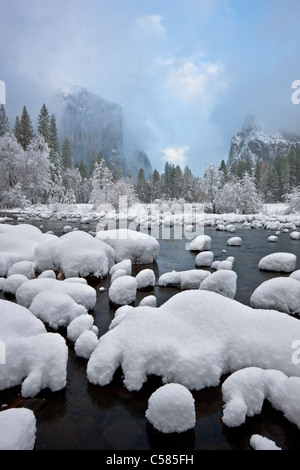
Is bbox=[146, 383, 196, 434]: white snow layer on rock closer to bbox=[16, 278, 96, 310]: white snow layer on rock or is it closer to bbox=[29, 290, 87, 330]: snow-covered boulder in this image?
bbox=[29, 290, 87, 330]: snow-covered boulder

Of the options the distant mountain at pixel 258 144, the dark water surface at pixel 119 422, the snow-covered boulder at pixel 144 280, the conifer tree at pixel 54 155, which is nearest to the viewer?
the dark water surface at pixel 119 422

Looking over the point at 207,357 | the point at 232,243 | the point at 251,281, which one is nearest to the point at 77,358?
the point at 207,357

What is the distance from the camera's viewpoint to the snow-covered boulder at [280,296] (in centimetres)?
439

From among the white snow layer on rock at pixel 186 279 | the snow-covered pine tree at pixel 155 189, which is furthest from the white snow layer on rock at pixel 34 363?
the snow-covered pine tree at pixel 155 189

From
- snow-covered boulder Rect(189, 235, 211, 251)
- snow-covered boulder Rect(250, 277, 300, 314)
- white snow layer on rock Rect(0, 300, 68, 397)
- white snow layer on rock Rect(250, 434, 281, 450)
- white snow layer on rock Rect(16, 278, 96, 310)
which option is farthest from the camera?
snow-covered boulder Rect(189, 235, 211, 251)

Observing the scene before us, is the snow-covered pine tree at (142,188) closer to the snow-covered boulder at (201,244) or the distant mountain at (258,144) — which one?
the snow-covered boulder at (201,244)

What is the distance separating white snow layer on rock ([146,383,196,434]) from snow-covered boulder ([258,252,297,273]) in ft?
18.8

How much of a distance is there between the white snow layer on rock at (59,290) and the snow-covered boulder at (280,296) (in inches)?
112

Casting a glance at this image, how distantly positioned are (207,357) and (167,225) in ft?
55.6

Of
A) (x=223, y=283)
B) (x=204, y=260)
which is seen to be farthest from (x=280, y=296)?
(x=204, y=260)

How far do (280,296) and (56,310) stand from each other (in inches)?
139

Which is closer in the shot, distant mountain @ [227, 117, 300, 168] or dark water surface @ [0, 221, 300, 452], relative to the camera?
dark water surface @ [0, 221, 300, 452]

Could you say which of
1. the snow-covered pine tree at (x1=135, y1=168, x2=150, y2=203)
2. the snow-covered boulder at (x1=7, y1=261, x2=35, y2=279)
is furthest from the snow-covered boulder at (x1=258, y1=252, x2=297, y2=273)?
the snow-covered pine tree at (x1=135, y1=168, x2=150, y2=203)

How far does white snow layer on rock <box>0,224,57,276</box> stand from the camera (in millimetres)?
6764
